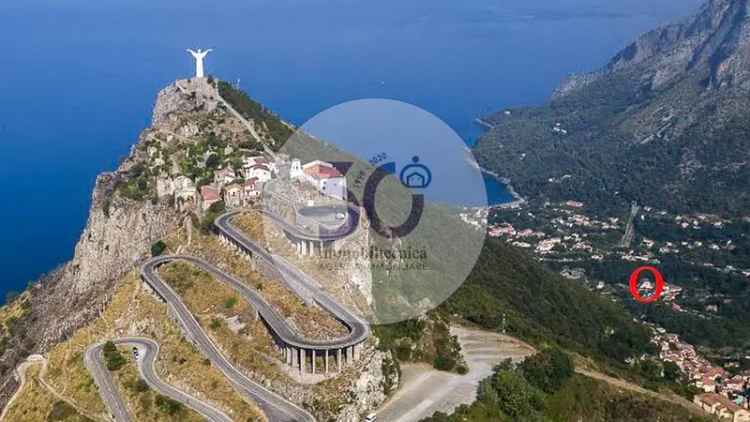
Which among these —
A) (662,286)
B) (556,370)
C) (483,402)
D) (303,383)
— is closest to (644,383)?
(556,370)

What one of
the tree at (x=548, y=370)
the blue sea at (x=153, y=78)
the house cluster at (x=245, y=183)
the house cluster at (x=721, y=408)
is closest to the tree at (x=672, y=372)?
the house cluster at (x=721, y=408)

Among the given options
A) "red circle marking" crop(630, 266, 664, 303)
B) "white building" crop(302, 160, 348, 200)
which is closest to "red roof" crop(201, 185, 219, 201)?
"white building" crop(302, 160, 348, 200)

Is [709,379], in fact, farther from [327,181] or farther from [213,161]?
[213,161]

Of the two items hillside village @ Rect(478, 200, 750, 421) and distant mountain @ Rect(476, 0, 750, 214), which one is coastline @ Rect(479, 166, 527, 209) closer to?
distant mountain @ Rect(476, 0, 750, 214)

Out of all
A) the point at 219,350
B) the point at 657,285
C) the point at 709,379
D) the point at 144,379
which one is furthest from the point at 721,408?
the point at 657,285

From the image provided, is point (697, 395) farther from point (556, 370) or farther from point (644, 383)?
point (556, 370)

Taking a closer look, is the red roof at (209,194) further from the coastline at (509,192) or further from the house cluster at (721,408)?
the coastline at (509,192)

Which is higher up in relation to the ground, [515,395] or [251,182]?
[251,182]
